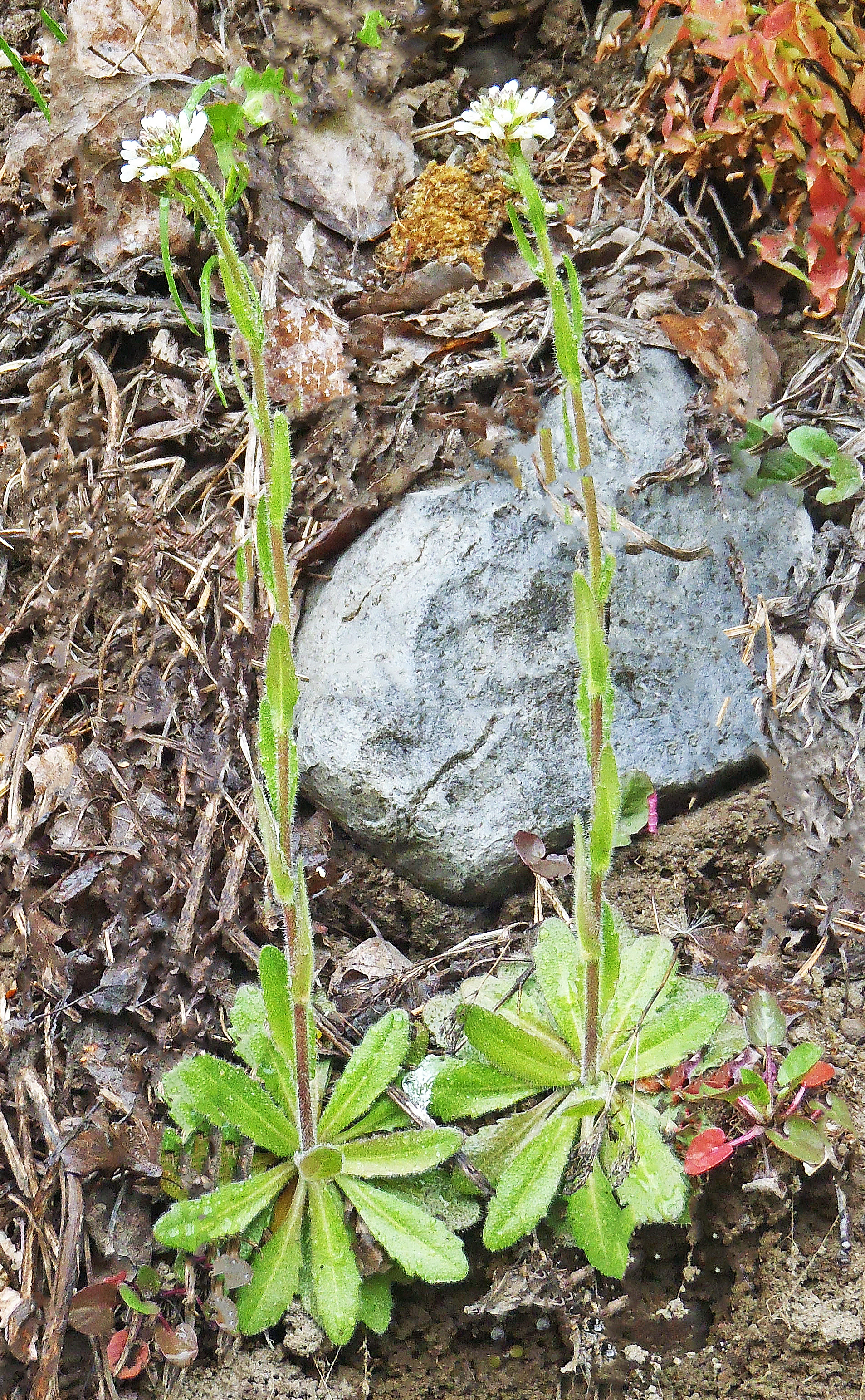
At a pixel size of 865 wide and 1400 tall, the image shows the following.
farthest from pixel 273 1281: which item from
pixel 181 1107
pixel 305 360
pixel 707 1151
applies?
pixel 305 360

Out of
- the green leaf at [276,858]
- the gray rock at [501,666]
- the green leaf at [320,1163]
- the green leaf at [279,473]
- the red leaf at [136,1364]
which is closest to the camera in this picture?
the green leaf at [279,473]

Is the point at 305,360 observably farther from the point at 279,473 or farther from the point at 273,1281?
the point at 273,1281

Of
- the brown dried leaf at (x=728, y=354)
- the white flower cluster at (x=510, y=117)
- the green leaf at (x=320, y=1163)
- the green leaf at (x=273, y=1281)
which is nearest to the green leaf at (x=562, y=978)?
the green leaf at (x=320, y=1163)

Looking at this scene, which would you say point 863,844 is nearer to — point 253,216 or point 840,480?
point 840,480

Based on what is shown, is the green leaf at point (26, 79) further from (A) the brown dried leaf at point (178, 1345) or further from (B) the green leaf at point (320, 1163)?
(A) the brown dried leaf at point (178, 1345)

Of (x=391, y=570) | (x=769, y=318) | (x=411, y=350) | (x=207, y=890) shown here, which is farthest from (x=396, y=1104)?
(x=769, y=318)

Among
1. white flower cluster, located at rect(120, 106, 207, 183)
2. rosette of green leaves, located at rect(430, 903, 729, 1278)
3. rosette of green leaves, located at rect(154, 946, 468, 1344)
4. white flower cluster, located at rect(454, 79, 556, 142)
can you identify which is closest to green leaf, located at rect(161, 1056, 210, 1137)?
rosette of green leaves, located at rect(154, 946, 468, 1344)

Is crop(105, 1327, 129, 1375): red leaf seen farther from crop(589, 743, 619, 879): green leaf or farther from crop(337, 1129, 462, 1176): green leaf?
crop(589, 743, 619, 879): green leaf
